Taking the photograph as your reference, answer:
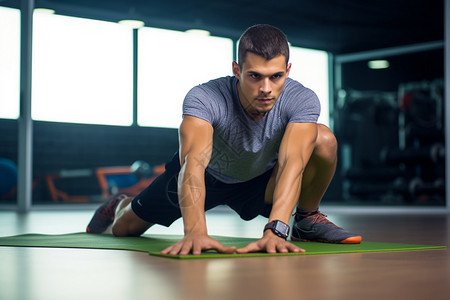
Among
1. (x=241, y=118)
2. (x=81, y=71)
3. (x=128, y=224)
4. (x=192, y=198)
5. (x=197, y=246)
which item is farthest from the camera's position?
(x=81, y=71)

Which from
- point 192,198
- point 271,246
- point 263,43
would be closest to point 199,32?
point 263,43

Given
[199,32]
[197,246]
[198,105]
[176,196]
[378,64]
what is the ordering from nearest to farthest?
[197,246]
[198,105]
[176,196]
[199,32]
[378,64]

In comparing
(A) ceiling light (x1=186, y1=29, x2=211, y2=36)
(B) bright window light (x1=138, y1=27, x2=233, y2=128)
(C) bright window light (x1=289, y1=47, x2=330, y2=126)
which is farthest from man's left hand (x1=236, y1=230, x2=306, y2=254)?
(A) ceiling light (x1=186, y1=29, x2=211, y2=36)

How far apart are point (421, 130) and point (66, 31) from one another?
4.04 meters

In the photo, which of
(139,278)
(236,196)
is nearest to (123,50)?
(236,196)

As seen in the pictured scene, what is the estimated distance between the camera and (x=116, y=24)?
17.9 feet

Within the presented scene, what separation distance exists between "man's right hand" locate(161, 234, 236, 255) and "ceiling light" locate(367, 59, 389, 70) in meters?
5.70

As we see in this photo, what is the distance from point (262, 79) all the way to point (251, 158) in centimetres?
37

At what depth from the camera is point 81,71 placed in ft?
17.1

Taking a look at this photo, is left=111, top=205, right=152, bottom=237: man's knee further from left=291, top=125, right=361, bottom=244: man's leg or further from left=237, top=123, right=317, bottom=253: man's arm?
left=237, top=123, right=317, bottom=253: man's arm

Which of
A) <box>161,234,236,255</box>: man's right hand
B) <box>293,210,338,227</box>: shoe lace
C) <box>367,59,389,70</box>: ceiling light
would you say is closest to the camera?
<box>161,234,236,255</box>: man's right hand

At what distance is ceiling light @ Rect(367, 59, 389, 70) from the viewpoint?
22.9 feet

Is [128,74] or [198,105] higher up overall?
[128,74]

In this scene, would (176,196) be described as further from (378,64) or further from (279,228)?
(378,64)
